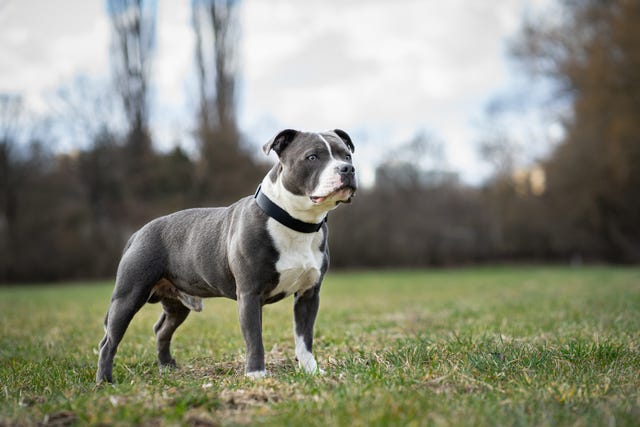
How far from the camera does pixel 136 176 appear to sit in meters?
30.5

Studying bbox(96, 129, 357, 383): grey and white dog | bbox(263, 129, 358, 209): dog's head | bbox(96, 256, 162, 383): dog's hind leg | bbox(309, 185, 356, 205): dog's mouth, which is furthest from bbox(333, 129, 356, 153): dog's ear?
bbox(96, 256, 162, 383): dog's hind leg

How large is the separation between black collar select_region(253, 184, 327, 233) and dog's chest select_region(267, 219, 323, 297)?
3cm

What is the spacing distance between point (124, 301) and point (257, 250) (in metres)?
1.21

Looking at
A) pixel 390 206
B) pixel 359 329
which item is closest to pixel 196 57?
pixel 390 206

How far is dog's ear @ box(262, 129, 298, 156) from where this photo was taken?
4082mm

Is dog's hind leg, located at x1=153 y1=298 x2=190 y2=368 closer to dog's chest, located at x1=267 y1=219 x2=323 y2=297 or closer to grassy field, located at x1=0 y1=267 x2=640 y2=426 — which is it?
grassy field, located at x1=0 y1=267 x2=640 y2=426

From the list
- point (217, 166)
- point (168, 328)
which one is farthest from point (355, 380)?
point (217, 166)

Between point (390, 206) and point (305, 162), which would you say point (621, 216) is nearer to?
point (390, 206)

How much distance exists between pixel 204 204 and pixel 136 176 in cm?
460

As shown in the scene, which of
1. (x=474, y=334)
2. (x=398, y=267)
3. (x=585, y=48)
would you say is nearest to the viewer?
(x=474, y=334)

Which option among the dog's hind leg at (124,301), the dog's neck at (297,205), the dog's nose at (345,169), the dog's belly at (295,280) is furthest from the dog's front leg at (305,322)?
the dog's hind leg at (124,301)

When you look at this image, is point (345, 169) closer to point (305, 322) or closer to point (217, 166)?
point (305, 322)

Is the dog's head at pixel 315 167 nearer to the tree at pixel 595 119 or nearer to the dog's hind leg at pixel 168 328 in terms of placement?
the dog's hind leg at pixel 168 328

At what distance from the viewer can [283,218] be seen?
3959mm
